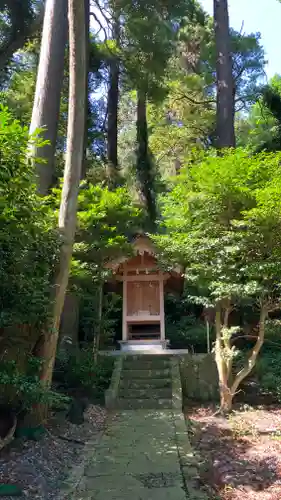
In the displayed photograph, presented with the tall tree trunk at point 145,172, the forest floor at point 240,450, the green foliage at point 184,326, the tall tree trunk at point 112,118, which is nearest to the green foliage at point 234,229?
the green foliage at point 184,326

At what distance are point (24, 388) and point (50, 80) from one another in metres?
5.47

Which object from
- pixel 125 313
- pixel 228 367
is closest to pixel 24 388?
pixel 228 367

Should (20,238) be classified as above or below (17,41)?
below

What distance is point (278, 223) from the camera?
268 inches

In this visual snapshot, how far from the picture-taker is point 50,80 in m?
7.50

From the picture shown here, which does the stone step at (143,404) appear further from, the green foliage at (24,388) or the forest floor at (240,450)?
the green foliage at (24,388)

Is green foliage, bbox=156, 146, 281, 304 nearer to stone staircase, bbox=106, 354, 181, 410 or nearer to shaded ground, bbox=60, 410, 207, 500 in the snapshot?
stone staircase, bbox=106, 354, 181, 410

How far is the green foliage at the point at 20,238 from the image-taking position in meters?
3.91

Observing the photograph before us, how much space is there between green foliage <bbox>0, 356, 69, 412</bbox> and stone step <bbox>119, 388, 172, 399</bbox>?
2671 millimetres

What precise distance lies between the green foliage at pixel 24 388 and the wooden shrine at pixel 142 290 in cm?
476

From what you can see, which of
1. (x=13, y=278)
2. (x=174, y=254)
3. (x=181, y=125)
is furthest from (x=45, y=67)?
(x=181, y=125)

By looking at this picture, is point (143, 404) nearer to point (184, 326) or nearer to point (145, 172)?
point (184, 326)

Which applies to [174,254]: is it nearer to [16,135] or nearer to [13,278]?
[13,278]

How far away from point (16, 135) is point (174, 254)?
4675 millimetres
